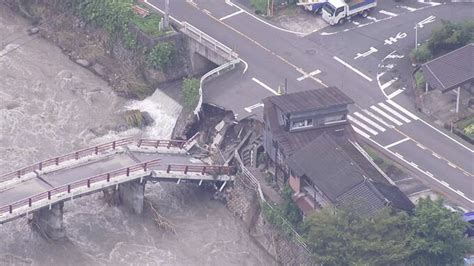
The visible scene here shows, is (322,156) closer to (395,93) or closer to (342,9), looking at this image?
(395,93)

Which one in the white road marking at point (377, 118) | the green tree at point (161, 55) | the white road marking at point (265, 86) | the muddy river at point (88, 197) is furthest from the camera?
the green tree at point (161, 55)

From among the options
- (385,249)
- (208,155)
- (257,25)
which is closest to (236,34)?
(257,25)

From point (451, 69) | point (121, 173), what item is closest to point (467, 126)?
point (451, 69)

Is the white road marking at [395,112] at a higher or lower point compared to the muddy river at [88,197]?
higher

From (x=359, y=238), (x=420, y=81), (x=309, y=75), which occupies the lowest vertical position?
(x=309, y=75)

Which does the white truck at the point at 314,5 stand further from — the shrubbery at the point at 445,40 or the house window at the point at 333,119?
the house window at the point at 333,119

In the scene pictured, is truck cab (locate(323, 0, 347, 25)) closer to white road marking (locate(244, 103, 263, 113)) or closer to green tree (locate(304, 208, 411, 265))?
white road marking (locate(244, 103, 263, 113))

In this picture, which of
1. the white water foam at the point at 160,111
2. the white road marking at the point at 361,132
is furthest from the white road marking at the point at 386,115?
the white water foam at the point at 160,111
